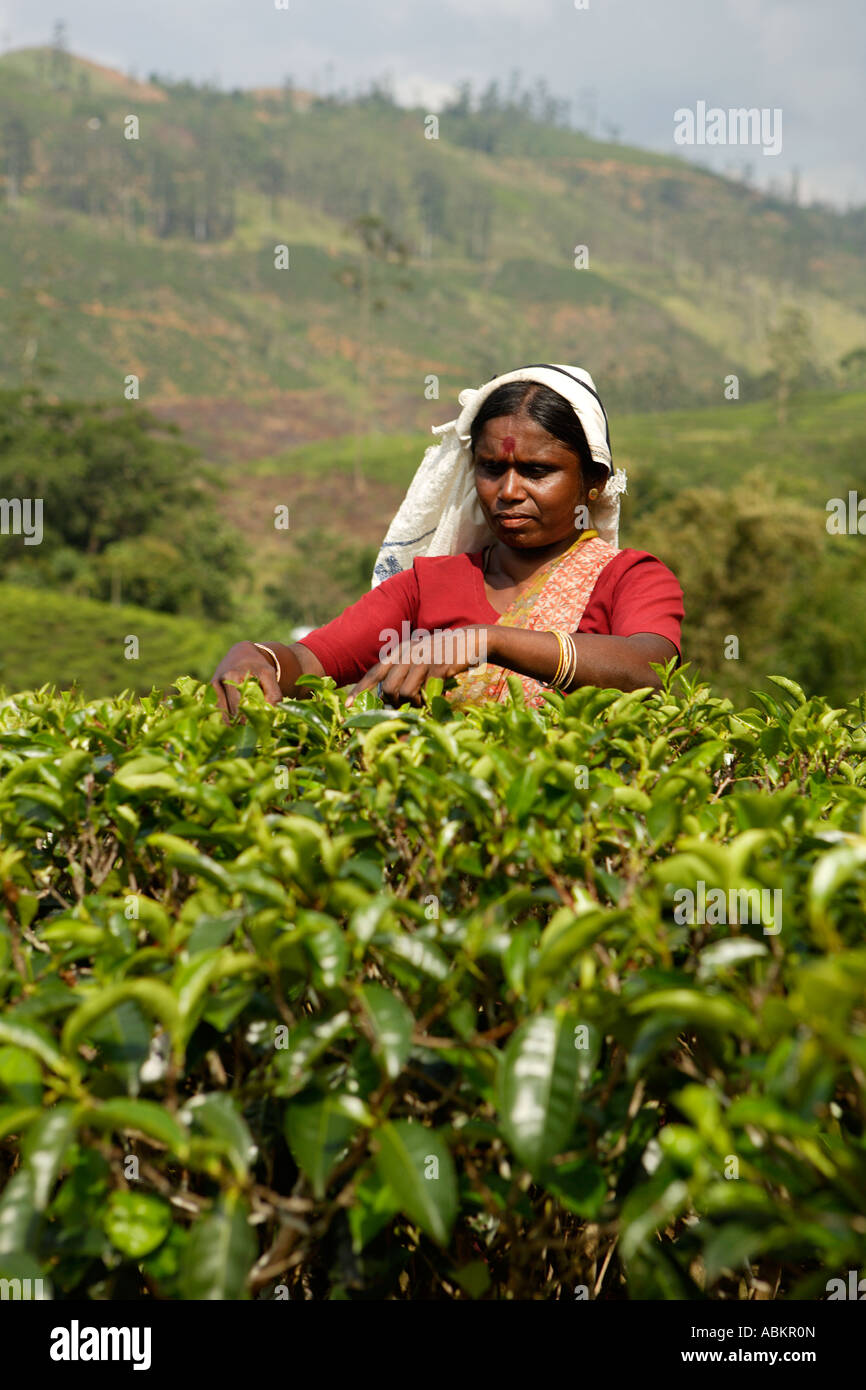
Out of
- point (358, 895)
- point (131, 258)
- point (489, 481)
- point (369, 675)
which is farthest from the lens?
point (131, 258)

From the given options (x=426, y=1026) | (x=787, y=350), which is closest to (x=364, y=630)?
(x=426, y=1026)

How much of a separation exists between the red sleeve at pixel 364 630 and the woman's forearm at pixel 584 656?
0.71 meters

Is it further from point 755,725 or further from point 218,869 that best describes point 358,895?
point 755,725

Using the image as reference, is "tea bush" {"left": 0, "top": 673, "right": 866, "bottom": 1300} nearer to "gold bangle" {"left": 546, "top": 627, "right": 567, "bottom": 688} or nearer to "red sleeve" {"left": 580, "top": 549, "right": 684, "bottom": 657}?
"gold bangle" {"left": 546, "top": 627, "right": 567, "bottom": 688}

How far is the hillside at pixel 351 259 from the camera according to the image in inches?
3971

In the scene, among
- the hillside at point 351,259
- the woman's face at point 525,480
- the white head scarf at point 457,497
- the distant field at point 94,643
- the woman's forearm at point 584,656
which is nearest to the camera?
the woman's forearm at point 584,656

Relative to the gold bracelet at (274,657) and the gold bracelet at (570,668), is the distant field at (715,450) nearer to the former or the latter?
the gold bracelet at (274,657)

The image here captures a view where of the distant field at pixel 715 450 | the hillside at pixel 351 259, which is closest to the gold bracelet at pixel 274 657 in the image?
the distant field at pixel 715 450

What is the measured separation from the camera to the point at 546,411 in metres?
2.97

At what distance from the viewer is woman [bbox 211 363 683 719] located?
255cm

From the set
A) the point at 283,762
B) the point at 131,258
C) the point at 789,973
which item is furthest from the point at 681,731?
the point at 131,258

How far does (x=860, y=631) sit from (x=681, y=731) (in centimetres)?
2677

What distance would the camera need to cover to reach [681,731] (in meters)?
2.02

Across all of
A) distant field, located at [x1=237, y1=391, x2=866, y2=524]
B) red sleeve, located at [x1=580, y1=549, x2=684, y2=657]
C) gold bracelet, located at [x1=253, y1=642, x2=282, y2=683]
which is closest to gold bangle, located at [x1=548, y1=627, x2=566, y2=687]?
red sleeve, located at [x1=580, y1=549, x2=684, y2=657]
